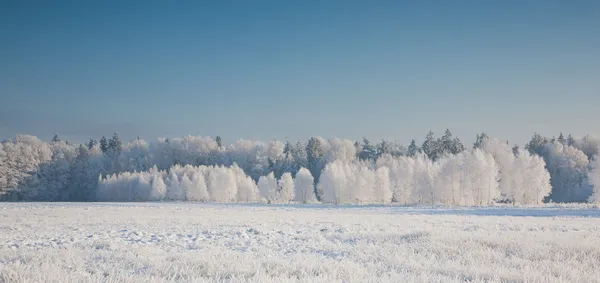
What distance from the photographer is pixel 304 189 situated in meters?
94.3

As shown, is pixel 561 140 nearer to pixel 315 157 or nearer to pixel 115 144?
pixel 315 157

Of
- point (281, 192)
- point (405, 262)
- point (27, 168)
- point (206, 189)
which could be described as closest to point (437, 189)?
point (281, 192)

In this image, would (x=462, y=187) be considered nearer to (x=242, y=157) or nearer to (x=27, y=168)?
(x=242, y=157)

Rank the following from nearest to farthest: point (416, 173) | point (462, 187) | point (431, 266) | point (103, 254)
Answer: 1. point (431, 266)
2. point (103, 254)
3. point (462, 187)
4. point (416, 173)

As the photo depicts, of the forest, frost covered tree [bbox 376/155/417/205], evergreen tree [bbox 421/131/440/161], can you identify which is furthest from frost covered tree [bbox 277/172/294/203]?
evergreen tree [bbox 421/131/440/161]

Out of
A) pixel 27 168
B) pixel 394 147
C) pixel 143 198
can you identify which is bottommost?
pixel 143 198

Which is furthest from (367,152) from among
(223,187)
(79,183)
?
(79,183)

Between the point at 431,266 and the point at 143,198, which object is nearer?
the point at 431,266

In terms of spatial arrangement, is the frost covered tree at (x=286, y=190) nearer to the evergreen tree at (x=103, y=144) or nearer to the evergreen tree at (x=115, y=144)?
the evergreen tree at (x=115, y=144)

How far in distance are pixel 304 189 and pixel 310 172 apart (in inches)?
830

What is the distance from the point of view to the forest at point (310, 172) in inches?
2867

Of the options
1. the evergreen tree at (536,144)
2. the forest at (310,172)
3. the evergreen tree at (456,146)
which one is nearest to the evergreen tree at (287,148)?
the forest at (310,172)

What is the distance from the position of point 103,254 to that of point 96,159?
444ft

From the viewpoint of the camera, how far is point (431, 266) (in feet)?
30.8
